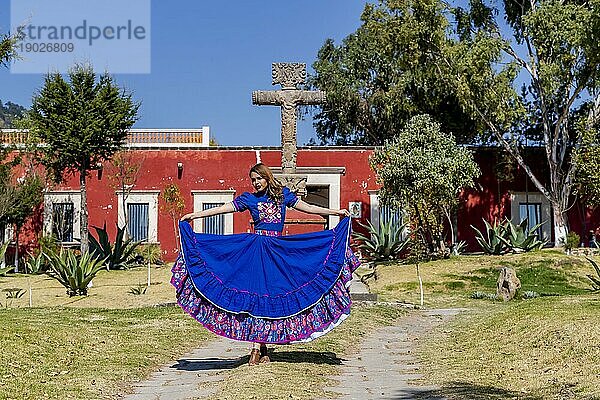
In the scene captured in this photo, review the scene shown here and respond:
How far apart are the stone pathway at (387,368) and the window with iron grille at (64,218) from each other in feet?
59.7

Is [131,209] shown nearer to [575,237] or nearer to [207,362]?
[575,237]

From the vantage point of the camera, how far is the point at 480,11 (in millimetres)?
26141

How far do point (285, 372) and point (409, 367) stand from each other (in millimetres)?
1608

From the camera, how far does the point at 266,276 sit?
25.0 ft

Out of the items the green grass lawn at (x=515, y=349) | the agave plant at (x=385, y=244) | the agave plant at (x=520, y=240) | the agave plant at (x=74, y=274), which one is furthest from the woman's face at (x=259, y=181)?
the agave plant at (x=385, y=244)

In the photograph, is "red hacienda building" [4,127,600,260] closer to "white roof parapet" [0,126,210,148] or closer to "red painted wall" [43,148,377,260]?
"red painted wall" [43,148,377,260]

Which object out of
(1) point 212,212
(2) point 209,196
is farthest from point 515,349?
(2) point 209,196

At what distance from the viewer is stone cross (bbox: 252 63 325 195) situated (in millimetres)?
16031

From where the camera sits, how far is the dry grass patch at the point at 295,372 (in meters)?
6.43

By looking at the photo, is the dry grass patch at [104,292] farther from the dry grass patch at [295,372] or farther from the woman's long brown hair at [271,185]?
the woman's long brown hair at [271,185]

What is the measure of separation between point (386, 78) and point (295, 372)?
27546 millimetres

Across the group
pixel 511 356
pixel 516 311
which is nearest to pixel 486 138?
pixel 516 311

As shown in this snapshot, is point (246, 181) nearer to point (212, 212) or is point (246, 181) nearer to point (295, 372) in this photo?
point (212, 212)

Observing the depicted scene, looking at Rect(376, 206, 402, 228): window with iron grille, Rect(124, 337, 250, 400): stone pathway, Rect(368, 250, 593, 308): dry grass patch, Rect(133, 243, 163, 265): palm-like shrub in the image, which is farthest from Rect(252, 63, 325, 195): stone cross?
Rect(376, 206, 402, 228): window with iron grille
